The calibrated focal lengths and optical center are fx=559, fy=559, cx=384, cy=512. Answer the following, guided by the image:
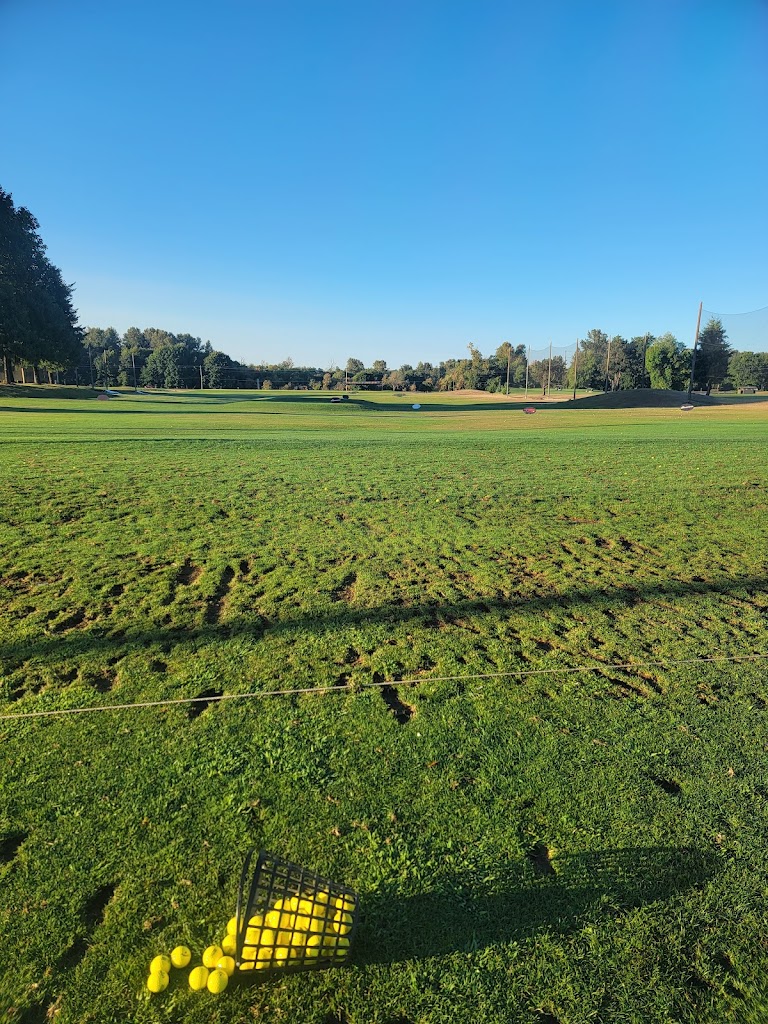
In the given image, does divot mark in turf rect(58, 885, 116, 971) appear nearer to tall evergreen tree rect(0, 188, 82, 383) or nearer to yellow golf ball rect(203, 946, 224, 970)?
yellow golf ball rect(203, 946, 224, 970)

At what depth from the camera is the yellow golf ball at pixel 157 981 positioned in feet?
6.58

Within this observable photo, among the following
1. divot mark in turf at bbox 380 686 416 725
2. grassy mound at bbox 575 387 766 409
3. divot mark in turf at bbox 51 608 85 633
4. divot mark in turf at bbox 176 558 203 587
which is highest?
grassy mound at bbox 575 387 766 409

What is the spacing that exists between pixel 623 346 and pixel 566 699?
105 meters

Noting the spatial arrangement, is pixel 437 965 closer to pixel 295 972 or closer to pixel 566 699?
pixel 295 972

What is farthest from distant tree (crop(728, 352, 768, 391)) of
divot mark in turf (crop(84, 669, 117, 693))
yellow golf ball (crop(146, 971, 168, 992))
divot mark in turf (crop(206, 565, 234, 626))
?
yellow golf ball (crop(146, 971, 168, 992))

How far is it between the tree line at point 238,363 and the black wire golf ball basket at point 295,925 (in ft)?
173

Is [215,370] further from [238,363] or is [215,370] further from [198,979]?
[198,979]

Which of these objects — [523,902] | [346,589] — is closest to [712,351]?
[346,589]

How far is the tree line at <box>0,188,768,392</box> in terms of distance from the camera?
4709cm

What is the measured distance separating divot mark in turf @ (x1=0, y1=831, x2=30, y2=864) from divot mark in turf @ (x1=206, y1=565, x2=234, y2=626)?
2.46 metres

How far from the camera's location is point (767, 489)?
1093cm

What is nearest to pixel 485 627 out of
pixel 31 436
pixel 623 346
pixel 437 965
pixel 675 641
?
pixel 675 641

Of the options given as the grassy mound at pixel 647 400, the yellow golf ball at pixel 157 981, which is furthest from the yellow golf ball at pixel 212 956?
the grassy mound at pixel 647 400

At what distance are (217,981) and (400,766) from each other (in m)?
1.46
